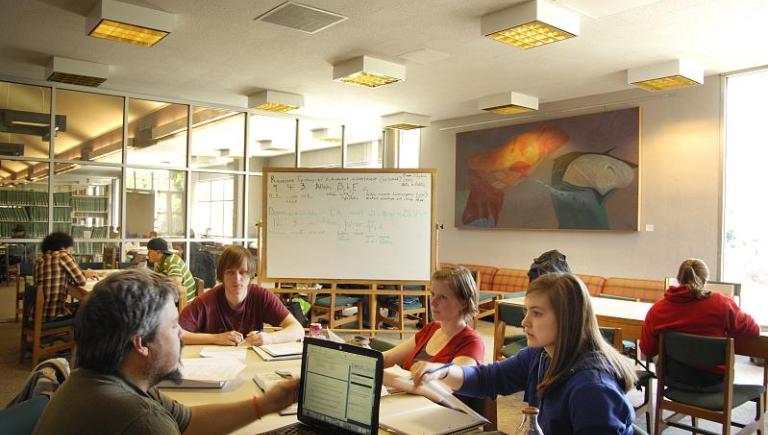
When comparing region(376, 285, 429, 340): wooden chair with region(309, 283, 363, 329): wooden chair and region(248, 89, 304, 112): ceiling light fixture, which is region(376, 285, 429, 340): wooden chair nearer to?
region(309, 283, 363, 329): wooden chair

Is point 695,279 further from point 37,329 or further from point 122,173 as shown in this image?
point 122,173

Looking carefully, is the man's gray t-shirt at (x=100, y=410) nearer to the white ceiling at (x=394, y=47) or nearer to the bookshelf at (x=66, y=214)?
the white ceiling at (x=394, y=47)

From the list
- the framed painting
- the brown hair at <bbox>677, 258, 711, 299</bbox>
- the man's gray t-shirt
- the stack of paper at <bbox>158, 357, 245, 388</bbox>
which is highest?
the framed painting

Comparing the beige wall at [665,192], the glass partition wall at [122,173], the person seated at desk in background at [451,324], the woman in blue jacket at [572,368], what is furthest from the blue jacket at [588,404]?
the glass partition wall at [122,173]

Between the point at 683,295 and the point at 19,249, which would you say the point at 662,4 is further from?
the point at 19,249

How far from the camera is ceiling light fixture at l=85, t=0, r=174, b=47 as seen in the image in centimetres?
432

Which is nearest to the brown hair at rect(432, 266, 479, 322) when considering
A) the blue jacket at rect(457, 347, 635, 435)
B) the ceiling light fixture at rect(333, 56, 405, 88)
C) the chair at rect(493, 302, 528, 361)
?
the blue jacket at rect(457, 347, 635, 435)

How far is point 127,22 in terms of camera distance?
4.38m

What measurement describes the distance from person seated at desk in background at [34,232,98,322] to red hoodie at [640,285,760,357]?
15.4ft

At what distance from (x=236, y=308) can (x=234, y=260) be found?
0.96ft

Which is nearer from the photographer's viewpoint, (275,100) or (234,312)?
(234,312)

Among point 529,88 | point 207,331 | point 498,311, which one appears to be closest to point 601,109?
point 529,88

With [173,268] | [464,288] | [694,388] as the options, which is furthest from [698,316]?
[173,268]

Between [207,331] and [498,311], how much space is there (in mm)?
2234
